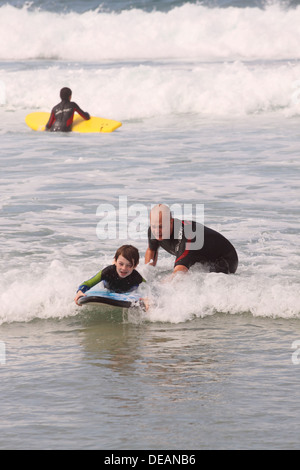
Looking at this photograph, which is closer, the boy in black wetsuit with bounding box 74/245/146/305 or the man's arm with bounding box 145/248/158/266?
the boy in black wetsuit with bounding box 74/245/146/305

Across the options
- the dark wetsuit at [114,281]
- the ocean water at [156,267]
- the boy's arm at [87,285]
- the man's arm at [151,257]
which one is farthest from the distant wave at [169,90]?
the boy's arm at [87,285]

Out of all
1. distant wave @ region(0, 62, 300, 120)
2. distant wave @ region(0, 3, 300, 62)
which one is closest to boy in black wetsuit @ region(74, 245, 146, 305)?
distant wave @ region(0, 62, 300, 120)

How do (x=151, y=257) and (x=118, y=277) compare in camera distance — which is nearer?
(x=118, y=277)

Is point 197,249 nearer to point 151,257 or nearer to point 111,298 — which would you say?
point 151,257

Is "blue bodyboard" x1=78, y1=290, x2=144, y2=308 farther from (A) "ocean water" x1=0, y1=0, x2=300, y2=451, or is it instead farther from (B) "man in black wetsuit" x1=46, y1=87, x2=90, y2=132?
(B) "man in black wetsuit" x1=46, y1=87, x2=90, y2=132

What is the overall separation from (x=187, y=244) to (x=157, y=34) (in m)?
26.9

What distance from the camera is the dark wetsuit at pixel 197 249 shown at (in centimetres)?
802

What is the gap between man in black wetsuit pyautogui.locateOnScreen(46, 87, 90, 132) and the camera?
1850cm

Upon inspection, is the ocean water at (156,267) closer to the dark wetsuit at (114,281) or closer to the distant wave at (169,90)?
the distant wave at (169,90)

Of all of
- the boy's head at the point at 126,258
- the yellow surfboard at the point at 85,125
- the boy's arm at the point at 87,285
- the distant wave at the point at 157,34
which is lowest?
the boy's arm at the point at 87,285

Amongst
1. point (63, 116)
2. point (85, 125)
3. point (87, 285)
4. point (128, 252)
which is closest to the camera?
point (128, 252)

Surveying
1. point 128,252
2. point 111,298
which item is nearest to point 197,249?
point 128,252

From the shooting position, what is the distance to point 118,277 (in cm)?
738

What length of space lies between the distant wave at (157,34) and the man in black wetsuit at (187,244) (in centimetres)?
2265
